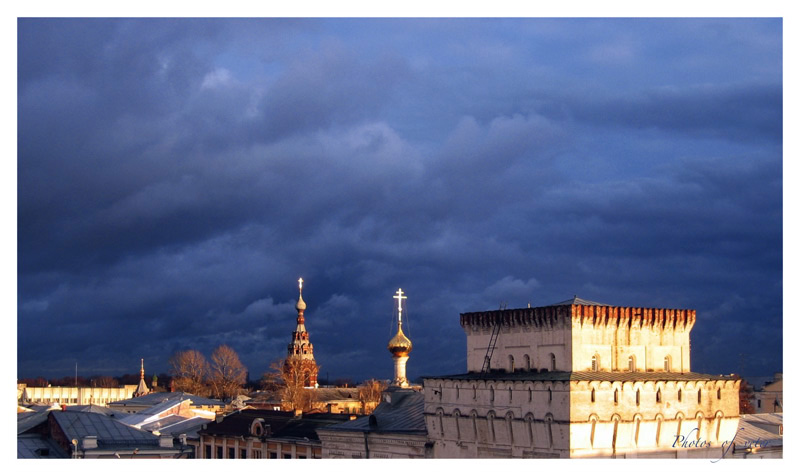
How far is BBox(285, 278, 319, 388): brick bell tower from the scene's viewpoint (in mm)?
115000

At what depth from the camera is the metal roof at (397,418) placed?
139ft

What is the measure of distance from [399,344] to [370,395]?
2044 inches

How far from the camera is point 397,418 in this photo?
144ft

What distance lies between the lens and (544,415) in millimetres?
34781

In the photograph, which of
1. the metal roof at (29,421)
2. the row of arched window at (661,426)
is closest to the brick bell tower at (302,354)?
the metal roof at (29,421)

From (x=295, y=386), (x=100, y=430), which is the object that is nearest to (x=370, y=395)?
(x=295, y=386)

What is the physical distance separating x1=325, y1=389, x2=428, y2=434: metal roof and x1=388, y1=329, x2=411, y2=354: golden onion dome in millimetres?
8914

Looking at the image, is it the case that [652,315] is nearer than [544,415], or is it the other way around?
[544,415]

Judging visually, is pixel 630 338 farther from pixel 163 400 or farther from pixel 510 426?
pixel 163 400

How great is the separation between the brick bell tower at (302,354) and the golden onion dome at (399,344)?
5567cm

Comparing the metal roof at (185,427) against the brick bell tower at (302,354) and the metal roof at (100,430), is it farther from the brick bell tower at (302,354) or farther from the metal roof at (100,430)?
the brick bell tower at (302,354)
